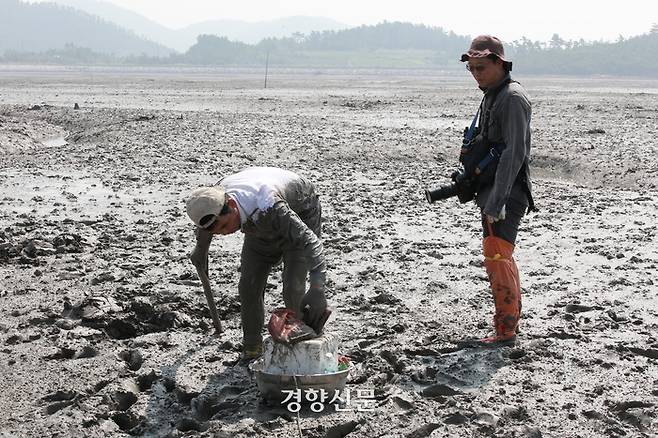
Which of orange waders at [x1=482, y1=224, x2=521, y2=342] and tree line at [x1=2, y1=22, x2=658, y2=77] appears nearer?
orange waders at [x1=482, y1=224, x2=521, y2=342]

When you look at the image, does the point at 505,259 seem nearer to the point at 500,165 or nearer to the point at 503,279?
the point at 503,279

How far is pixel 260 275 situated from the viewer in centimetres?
539

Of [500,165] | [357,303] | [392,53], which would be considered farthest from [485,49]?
[392,53]

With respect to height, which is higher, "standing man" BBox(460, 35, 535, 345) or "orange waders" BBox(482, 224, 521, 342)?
"standing man" BBox(460, 35, 535, 345)

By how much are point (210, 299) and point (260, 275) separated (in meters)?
0.40

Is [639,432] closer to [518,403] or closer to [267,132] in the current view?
[518,403]

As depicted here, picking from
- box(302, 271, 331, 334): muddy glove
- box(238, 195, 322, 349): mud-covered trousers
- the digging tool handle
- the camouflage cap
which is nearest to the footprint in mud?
box(302, 271, 331, 334): muddy glove

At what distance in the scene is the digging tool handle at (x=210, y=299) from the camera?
548 cm

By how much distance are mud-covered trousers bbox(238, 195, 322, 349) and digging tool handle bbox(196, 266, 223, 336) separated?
0.75ft

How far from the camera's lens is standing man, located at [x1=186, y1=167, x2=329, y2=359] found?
4.61 metres

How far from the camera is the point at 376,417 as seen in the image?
15.0 feet

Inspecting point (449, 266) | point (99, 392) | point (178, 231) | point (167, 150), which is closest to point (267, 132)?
point (167, 150)

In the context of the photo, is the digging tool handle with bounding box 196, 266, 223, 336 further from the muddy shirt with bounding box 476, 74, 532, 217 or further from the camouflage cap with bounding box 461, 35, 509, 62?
the camouflage cap with bounding box 461, 35, 509, 62

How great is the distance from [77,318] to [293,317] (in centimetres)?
218
